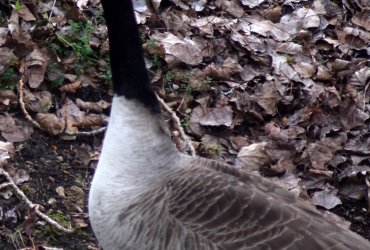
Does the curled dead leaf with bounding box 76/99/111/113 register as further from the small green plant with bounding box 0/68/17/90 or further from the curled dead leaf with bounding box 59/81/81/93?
the small green plant with bounding box 0/68/17/90

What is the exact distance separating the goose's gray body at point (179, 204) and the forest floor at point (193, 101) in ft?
2.47

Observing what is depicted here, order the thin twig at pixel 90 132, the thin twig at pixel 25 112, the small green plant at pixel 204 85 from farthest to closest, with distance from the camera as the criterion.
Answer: the small green plant at pixel 204 85, the thin twig at pixel 90 132, the thin twig at pixel 25 112

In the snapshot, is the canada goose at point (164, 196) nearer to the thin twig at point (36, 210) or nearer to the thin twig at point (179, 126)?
the thin twig at point (36, 210)

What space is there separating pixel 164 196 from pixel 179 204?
0.29 ft

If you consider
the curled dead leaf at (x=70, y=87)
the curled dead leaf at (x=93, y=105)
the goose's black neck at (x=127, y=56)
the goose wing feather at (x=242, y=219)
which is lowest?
the curled dead leaf at (x=93, y=105)

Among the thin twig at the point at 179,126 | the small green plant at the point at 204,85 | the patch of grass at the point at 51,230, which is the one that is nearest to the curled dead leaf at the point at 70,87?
the thin twig at the point at 179,126

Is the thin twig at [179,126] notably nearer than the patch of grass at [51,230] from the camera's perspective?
No

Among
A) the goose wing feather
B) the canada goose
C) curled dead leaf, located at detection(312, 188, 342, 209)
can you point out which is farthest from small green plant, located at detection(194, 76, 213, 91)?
the goose wing feather

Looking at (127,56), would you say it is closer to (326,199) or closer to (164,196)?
(164,196)

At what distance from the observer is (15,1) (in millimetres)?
4719

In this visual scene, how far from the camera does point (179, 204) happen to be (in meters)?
2.88

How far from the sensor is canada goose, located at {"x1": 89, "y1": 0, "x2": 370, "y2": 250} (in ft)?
9.15

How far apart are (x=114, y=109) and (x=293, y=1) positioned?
3.21m

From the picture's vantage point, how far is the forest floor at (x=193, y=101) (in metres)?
3.90
